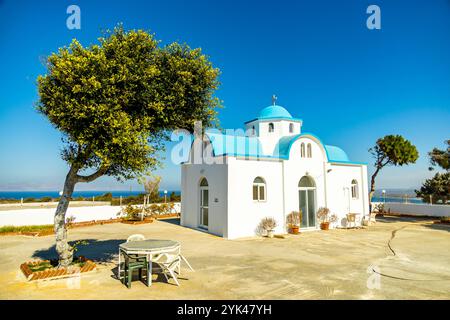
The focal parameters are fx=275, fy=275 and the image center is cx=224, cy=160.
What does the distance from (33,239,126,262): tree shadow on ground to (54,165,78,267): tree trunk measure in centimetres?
158

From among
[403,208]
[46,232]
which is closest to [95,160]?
[46,232]

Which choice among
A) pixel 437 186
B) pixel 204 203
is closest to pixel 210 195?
pixel 204 203

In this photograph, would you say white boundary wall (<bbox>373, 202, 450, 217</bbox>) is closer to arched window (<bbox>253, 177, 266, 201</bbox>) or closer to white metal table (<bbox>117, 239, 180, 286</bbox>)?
arched window (<bbox>253, 177, 266, 201</bbox>)

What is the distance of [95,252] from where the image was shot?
A: 35.1 ft

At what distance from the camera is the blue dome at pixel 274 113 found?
18750 millimetres

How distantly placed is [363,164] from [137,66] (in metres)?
17.1

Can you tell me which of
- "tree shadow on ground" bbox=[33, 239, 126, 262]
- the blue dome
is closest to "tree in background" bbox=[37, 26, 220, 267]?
"tree shadow on ground" bbox=[33, 239, 126, 262]

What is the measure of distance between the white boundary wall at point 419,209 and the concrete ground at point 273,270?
1224 centimetres

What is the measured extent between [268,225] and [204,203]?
414 centimetres

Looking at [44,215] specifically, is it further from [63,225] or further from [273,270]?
[273,270]

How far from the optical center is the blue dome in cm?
1875

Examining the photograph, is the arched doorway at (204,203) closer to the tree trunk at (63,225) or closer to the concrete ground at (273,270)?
the concrete ground at (273,270)

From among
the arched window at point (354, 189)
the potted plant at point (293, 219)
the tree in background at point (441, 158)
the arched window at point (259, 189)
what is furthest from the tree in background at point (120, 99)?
the tree in background at point (441, 158)

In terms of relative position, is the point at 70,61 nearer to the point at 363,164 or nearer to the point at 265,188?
the point at 265,188
